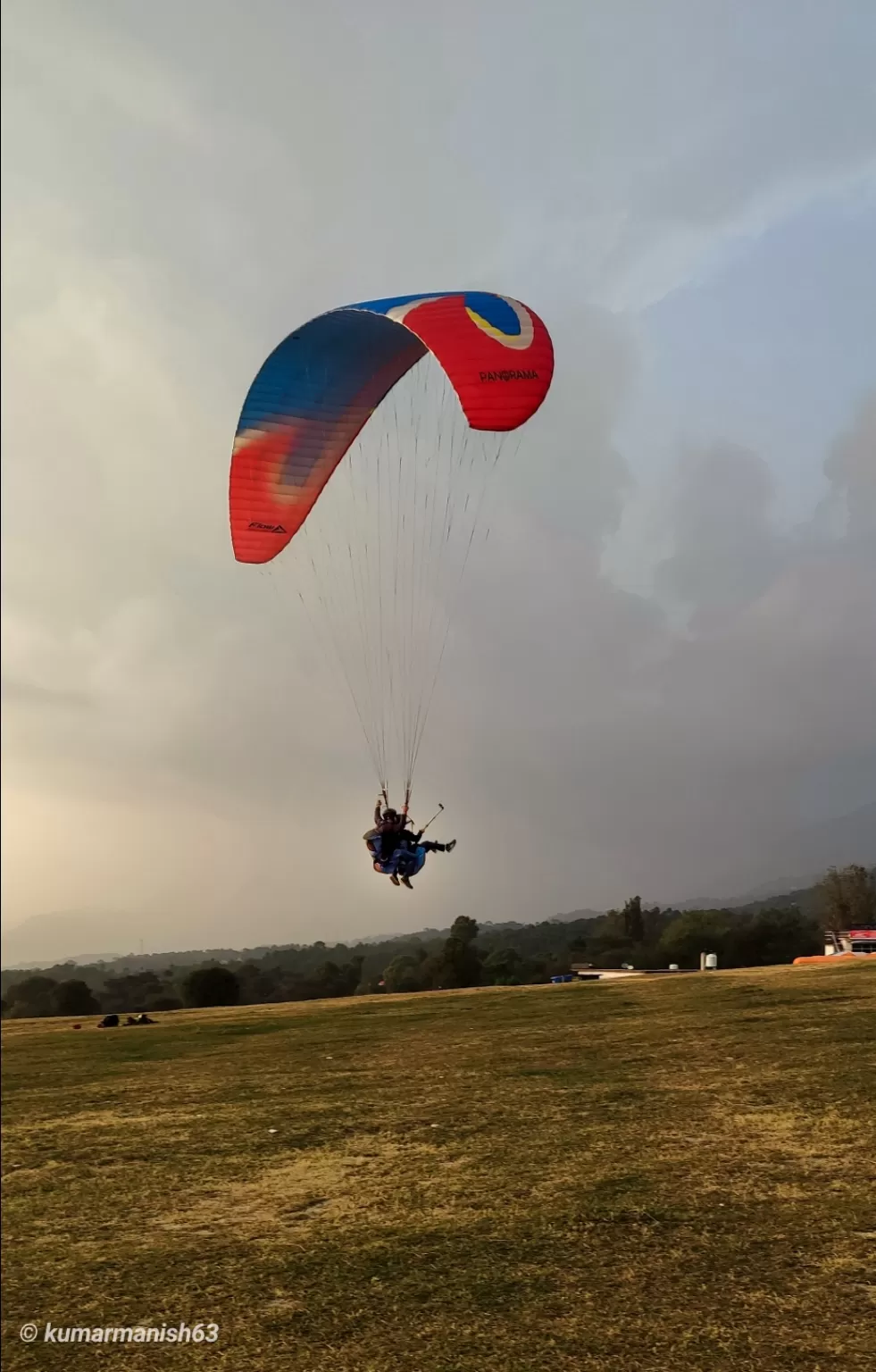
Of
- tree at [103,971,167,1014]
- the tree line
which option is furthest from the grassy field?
tree at [103,971,167,1014]

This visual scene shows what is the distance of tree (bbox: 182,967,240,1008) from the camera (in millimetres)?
54688

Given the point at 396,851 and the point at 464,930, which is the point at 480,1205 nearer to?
the point at 396,851

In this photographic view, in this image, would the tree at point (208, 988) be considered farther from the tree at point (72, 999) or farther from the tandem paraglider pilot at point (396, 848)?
the tandem paraglider pilot at point (396, 848)

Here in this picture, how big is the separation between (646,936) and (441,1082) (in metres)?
68.9

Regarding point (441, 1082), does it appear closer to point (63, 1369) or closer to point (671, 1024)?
point (671, 1024)

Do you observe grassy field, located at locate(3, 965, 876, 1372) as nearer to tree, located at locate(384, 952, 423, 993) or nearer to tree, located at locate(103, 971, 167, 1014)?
tree, located at locate(384, 952, 423, 993)

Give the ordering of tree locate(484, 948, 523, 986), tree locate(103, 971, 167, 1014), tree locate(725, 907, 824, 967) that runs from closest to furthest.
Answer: tree locate(484, 948, 523, 986) < tree locate(725, 907, 824, 967) < tree locate(103, 971, 167, 1014)

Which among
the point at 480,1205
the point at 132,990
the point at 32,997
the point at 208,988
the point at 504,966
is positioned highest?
the point at 480,1205

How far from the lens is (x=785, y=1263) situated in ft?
25.6

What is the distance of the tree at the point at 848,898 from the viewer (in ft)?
206

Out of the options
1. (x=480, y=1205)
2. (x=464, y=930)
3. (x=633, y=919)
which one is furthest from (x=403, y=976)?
(x=480, y=1205)

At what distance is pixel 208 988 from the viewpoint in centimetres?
5469

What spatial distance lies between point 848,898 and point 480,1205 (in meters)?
62.3

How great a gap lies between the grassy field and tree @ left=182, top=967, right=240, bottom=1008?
37989mm
